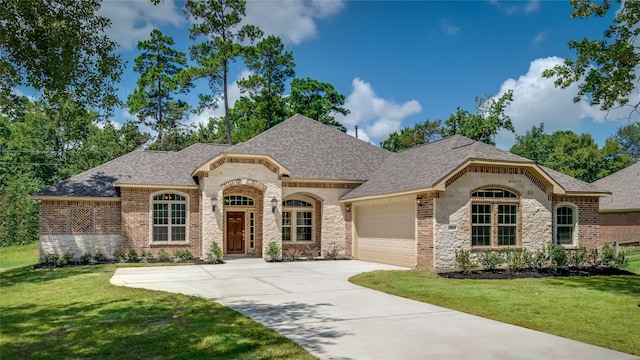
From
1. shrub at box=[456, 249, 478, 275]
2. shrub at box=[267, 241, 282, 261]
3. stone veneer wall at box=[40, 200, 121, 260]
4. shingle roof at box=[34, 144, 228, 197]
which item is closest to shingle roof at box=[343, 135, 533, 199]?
shrub at box=[456, 249, 478, 275]

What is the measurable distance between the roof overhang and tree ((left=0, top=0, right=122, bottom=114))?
4.72 m

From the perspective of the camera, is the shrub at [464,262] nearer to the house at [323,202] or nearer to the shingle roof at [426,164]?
the house at [323,202]

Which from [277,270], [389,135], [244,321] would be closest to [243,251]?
[277,270]

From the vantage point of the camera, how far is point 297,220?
2269cm

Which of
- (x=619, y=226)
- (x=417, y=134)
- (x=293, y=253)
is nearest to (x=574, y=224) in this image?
(x=293, y=253)

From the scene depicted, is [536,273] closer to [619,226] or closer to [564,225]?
[564,225]

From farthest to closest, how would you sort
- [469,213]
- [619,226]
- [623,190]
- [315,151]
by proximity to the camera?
[623,190]
[619,226]
[315,151]
[469,213]

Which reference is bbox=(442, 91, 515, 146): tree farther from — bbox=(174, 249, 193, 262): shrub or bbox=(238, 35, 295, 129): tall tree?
bbox=(174, 249, 193, 262): shrub

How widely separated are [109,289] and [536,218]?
13.8 m

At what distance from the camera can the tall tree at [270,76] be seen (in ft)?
130

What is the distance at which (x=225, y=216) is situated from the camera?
22203mm

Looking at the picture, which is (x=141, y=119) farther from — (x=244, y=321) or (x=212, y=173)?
(x=244, y=321)

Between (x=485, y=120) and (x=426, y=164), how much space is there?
24.4m

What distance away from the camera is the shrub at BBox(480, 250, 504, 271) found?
1598 centimetres
